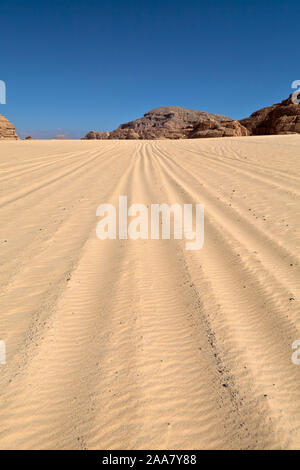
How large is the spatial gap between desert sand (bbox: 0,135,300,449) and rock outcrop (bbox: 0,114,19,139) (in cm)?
4136

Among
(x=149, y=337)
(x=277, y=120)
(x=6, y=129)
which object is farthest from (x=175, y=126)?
(x=149, y=337)

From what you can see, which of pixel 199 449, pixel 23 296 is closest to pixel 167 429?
pixel 199 449

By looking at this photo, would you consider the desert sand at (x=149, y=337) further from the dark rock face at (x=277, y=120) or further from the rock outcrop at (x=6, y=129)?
the rock outcrop at (x=6, y=129)

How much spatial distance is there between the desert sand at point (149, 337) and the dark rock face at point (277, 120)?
41.1 meters

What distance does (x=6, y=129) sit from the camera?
3878 cm

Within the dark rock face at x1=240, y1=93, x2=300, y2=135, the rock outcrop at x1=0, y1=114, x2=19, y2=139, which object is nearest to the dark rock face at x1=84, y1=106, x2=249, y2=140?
the dark rock face at x1=240, y1=93, x2=300, y2=135

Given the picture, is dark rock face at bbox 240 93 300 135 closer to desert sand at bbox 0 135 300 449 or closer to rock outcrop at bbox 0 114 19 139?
rock outcrop at bbox 0 114 19 139

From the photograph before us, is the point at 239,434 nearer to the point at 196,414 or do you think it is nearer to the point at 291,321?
the point at 196,414

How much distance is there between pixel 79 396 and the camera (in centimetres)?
146

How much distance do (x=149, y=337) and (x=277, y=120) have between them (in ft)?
164

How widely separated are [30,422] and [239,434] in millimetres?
1052

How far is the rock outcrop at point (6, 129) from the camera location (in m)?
37.8

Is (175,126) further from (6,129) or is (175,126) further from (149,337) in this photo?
(149,337)

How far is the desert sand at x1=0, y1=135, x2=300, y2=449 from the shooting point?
1.33m
